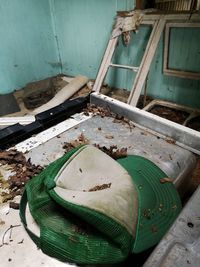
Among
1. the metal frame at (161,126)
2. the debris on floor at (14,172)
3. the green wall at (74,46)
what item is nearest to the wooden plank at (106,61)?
the green wall at (74,46)

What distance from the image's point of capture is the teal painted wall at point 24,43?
2826mm

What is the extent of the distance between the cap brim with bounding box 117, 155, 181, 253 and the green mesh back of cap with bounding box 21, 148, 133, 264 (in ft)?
0.26

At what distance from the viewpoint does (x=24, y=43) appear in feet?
10.0

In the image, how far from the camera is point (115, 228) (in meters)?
0.72

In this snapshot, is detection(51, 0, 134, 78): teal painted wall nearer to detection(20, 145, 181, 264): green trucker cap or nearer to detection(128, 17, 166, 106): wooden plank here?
detection(128, 17, 166, 106): wooden plank

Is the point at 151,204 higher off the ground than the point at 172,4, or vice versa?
the point at 172,4

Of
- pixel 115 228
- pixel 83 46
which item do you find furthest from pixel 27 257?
pixel 83 46

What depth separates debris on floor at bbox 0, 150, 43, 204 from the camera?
110 cm

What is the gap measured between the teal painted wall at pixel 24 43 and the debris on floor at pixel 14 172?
2132 millimetres

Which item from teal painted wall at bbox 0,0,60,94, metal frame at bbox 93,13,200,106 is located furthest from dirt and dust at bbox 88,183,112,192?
teal painted wall at bbox 0,0,60,94

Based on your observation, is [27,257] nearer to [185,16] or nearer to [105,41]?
[185,16]

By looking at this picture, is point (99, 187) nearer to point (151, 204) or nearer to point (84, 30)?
point (151, 204)

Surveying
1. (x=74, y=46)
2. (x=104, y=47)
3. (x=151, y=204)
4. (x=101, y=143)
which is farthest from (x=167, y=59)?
(x=151, y=204)

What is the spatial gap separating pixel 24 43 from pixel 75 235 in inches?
118
